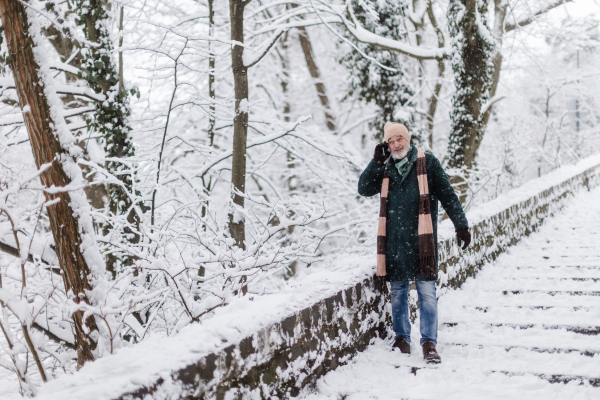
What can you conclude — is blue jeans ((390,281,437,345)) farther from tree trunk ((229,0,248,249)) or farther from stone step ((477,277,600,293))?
tree trunk ((229,0,248,249))

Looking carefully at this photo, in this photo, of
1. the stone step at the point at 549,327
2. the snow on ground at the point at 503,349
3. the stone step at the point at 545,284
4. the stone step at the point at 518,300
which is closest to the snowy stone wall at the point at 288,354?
the snow on ground at the point at 503,349

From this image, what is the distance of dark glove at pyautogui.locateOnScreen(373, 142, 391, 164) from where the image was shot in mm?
3777

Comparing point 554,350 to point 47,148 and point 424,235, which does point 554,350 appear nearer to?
point 424,235

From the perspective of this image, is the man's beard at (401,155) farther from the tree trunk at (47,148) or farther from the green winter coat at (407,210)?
the tree trunk at (47,148)

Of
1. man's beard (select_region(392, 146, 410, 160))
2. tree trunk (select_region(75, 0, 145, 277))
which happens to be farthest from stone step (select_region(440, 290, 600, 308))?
tree trunk (select_region(75, 0, 145, 277))

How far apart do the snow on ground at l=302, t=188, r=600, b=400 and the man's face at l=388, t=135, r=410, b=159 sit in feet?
4.59

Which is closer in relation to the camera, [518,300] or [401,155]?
[401,155]

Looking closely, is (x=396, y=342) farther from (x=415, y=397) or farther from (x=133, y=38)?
(x=133, y=38)

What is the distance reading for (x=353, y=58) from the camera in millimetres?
10812

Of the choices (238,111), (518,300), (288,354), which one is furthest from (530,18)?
(288,354)

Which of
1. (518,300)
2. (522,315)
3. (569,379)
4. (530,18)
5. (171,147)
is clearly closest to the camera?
(569,379)

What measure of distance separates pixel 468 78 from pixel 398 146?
677cm

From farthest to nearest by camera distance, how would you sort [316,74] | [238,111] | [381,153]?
[316,74], [238,111], [381,153]

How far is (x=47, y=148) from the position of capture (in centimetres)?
333
